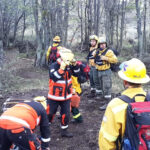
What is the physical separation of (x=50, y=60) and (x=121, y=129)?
7.37 m

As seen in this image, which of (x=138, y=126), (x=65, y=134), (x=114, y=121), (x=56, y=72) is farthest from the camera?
(x=65, y=134)

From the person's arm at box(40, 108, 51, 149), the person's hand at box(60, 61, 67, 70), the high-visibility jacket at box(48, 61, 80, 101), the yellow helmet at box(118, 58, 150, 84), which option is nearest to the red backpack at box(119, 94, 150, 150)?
the yellow helmet at box(118, 58, 150, 84)

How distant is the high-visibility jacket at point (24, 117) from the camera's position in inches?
105

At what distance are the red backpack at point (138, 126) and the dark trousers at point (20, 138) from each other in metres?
1.23

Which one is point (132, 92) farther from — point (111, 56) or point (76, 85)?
point (111, 56)

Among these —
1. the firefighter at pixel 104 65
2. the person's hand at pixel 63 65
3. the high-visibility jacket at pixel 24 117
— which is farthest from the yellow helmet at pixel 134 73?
the firefighter at pixel 104 65

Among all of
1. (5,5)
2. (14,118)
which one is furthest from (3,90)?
(5,5)

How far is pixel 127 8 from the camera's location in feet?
58.2

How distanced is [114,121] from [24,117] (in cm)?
121

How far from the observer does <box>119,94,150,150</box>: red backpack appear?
2029mm

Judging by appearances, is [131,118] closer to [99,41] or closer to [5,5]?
[99,41]

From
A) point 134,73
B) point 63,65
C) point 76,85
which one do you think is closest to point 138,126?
point 134,73

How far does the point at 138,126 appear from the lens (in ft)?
6.74

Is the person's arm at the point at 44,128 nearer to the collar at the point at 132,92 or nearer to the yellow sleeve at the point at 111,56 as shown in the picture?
the collar at the point at 132,92
